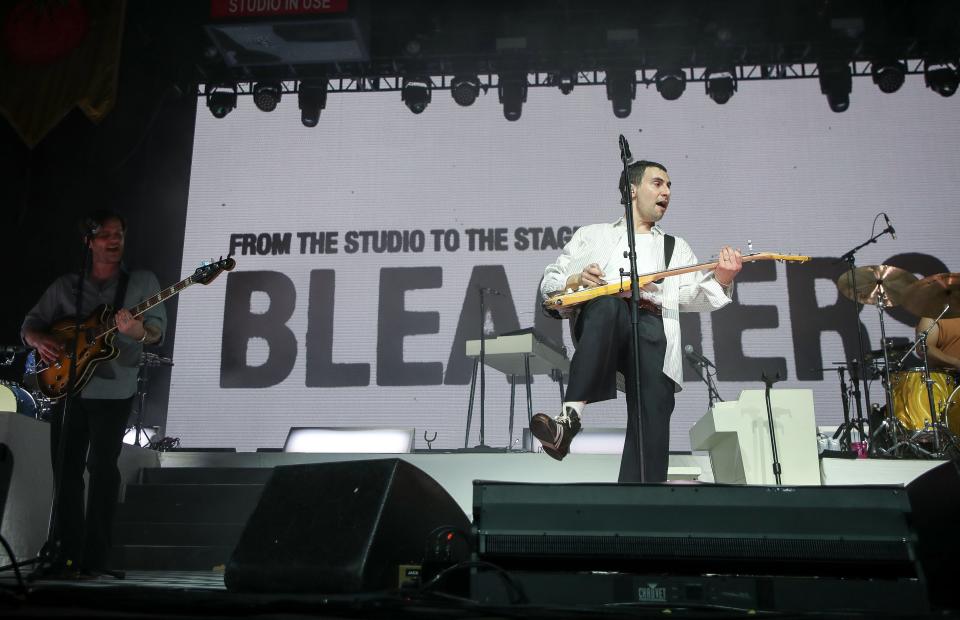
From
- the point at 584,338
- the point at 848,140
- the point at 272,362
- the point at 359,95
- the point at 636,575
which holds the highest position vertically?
the point at 359,95

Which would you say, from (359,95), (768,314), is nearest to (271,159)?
(359,95)

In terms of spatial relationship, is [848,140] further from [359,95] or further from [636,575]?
[636,575]

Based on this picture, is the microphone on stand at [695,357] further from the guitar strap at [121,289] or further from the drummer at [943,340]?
the guitar strap at [121,289]

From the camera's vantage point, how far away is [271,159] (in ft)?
26.8

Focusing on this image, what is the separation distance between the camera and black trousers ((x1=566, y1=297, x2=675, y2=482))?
3082 millimetres

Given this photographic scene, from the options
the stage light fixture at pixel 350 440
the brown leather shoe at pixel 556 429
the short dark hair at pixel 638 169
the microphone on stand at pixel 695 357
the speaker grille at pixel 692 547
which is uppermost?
the short dark hair at pixel 638 169

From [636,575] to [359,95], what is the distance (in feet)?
23.6

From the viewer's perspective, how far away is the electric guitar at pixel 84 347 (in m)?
4.02

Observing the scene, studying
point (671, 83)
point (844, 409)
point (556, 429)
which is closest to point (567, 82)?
point (671, 83)

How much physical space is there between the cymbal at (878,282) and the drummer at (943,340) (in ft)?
1.50

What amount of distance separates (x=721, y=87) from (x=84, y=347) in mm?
6238

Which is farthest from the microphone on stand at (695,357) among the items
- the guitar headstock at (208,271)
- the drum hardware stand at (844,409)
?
the guitar headstock at (208,271)

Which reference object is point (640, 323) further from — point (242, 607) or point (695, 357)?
point (695, 357)

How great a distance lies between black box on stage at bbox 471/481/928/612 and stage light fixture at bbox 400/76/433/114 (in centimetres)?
668
